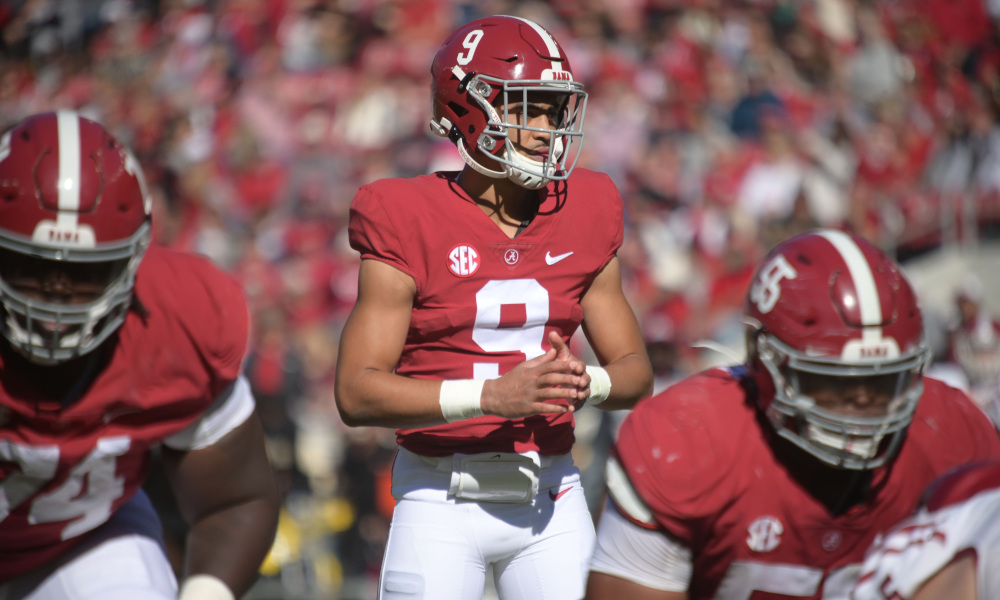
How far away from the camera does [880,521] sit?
2273 millimetres

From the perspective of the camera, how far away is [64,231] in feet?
7.38

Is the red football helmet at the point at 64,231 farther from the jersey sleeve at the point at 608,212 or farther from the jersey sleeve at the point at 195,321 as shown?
the jersey sleeve at the point at 608,212

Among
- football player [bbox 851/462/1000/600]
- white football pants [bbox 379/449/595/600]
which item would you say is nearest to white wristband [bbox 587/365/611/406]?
white football pants [bbox 379/449/595/600]

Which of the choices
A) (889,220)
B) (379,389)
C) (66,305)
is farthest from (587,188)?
(889,220)

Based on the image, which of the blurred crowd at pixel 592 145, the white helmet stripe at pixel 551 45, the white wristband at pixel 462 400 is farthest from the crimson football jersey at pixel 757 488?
the blurred crowd at pixel 592 145

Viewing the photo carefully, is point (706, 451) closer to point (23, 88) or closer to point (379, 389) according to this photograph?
point (379, 389)

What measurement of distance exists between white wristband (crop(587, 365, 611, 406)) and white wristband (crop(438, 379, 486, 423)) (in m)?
0.29

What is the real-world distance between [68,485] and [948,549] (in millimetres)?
1867

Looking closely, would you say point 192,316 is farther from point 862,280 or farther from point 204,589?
point 862,280

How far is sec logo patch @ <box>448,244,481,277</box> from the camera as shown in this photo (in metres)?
2.47

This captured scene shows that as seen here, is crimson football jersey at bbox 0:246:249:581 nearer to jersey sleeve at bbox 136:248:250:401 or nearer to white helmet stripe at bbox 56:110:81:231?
jersey sleeve at bbox 136:248:250:401

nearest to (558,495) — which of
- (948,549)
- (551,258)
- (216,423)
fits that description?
(551,258)

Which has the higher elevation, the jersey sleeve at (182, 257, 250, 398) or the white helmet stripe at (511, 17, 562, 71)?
the white helmet stripe at (511, 17, 562, 71)

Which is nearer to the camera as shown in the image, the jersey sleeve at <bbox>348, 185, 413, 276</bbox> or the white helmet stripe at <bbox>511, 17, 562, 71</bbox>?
the jersey sleeve at <bbox>348, 185, 413, 276</bbox>
